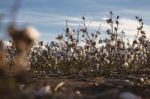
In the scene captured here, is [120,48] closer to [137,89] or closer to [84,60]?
[84,60]

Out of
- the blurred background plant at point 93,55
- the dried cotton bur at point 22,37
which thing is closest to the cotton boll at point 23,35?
the dried cotton bur at point 22,37

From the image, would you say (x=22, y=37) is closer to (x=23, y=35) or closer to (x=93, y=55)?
(x=23, y=35)

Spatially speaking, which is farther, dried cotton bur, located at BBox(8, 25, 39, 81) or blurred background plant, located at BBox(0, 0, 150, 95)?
blurred background plant, located at BBox(0, 0, 150, 95)

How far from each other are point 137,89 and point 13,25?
11.5 feet

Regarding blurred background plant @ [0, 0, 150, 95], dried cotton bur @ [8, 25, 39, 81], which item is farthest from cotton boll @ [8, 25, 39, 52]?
blurred background plant @ [0, 0, 150, 95]

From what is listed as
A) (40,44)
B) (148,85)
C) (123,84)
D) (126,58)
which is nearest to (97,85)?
(123,84)

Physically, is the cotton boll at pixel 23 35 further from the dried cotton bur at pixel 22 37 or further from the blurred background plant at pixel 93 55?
the blurred background plant at pixel 93 55

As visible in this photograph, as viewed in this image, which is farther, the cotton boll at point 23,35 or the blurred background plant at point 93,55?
the blurred background plant at point 93,55

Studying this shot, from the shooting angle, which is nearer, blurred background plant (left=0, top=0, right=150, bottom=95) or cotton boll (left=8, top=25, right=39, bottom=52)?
cotton boll (left=8, top=25, right=39, bottom=52)

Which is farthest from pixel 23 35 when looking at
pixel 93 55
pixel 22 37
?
pixel 93 55

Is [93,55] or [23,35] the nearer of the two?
[23,35]

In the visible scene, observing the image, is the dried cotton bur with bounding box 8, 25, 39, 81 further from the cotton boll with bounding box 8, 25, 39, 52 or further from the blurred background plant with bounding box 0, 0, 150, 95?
the blurred background plant with bounding box 0, 0, 150, 95

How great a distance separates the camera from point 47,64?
1345 centimetres

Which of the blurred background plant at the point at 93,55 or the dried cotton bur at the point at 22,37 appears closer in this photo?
the dried cotton bur at the point at 22,37
